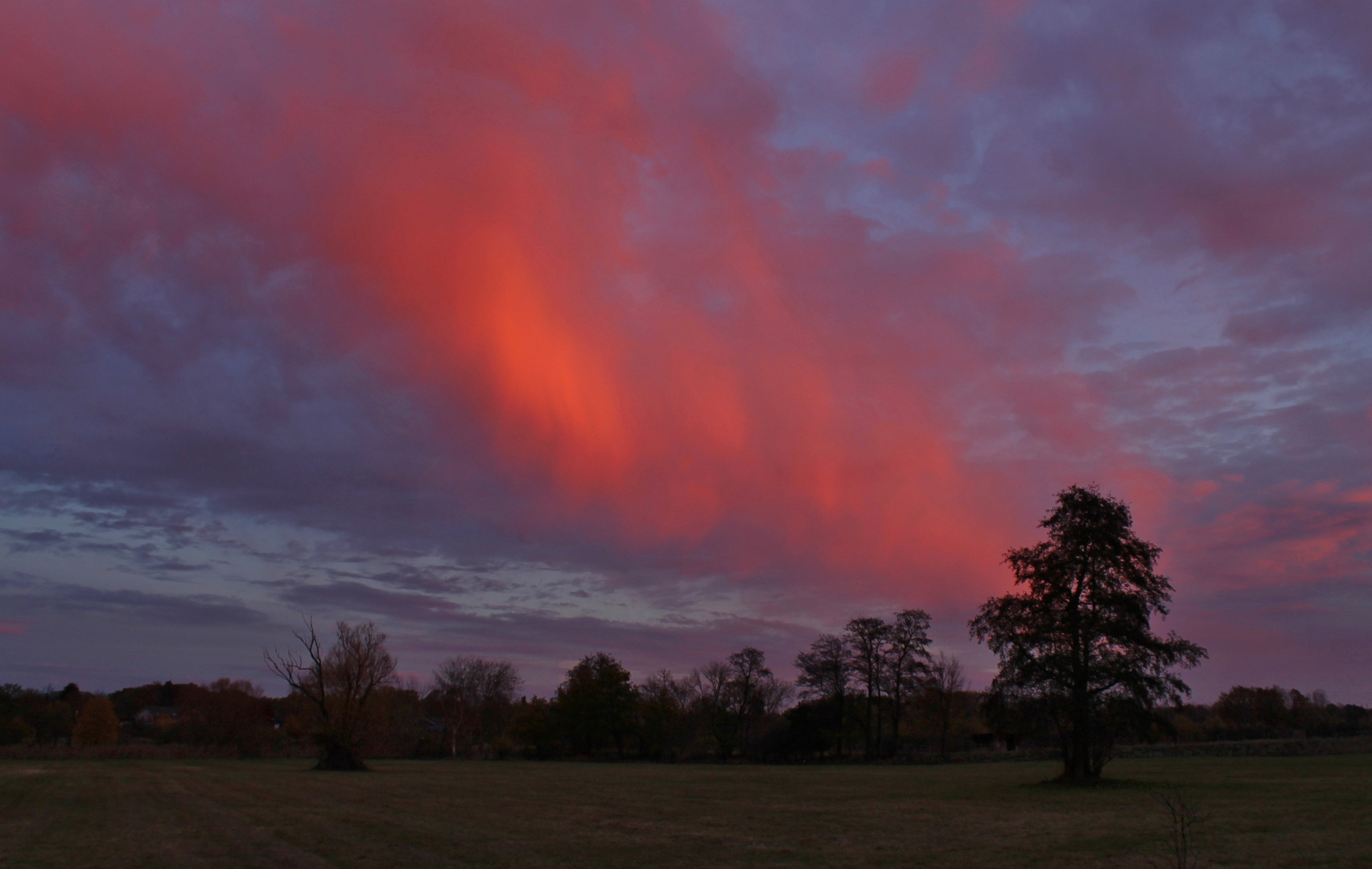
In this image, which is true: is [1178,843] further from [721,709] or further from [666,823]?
[721,709]

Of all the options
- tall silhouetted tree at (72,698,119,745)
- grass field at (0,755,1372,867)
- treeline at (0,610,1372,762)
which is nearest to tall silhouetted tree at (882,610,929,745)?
treeline at (0,610,1372,762)

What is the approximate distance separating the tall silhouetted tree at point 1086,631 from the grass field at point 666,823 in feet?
11.7

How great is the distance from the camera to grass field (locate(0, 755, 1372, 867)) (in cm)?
1583

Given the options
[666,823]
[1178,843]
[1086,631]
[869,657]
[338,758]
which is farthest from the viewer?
[869,657]

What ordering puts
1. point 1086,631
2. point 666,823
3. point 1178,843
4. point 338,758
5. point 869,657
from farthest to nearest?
point 869,657
point 338,758
point 1086,631
point 666,823
point 1178,843

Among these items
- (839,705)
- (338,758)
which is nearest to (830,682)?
(839,705)

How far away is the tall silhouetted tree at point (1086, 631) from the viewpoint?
A: 3775 cm

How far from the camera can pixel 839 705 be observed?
8862 cm

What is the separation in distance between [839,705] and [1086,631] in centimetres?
5425

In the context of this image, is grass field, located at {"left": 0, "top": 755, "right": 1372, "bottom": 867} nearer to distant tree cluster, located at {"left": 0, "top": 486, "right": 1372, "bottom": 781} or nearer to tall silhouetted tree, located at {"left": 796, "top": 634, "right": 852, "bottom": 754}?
distant tree cluster, located at {"left": 0, "top": 486, "right": 1372, "bottom": 781}

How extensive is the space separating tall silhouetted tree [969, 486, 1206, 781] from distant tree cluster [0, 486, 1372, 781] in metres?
0.08

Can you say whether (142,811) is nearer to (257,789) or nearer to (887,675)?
(257,789)

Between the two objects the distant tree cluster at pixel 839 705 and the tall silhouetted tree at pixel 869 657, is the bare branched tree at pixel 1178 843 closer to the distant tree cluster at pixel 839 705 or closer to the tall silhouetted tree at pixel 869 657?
the distant tree cluster at pixel 839 705

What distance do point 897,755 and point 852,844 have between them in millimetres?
77344
